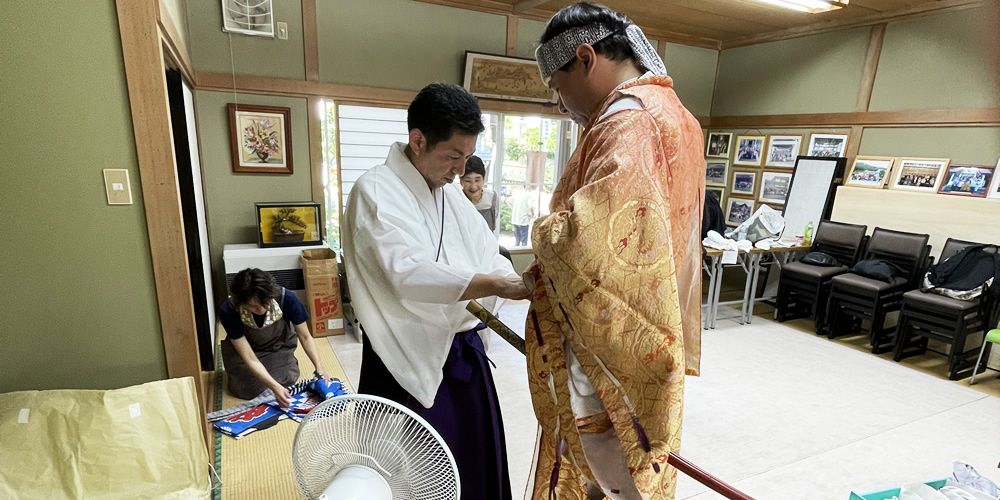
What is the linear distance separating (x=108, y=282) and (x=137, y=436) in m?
0.54

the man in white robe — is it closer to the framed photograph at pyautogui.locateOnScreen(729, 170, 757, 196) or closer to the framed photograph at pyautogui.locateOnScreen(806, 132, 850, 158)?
the framed photograph at pyautogui.locateOnScreen(806, 132, 850, 158)

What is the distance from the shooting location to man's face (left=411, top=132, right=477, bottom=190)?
1.15 metres

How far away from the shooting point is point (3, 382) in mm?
1625

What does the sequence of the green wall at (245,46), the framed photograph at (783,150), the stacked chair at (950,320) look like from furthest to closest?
the framed photograph at (783,150), the green wall at (245,46), the stacked chair at (950,320)

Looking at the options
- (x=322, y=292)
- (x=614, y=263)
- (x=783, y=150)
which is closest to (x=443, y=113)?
(x=614, y=263)

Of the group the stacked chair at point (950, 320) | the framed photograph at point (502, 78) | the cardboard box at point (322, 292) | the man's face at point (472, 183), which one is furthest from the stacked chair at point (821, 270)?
the cardboard box at point (322, 292)

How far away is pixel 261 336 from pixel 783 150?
535cm

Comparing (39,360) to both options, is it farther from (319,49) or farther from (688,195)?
(319,49)

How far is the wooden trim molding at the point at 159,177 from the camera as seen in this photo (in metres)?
1.57

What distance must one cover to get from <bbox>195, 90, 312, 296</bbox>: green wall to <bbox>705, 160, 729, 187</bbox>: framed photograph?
14.9 feet

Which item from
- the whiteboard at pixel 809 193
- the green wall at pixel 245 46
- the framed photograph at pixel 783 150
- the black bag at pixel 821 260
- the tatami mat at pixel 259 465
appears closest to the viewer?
the tatami mat at pixel 259 465

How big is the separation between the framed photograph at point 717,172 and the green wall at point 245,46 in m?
4.55

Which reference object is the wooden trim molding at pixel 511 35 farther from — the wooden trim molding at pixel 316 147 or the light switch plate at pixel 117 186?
the light switch plate at pixel 117 186

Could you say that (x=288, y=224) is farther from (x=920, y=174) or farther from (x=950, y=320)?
(x=920, y=174)
